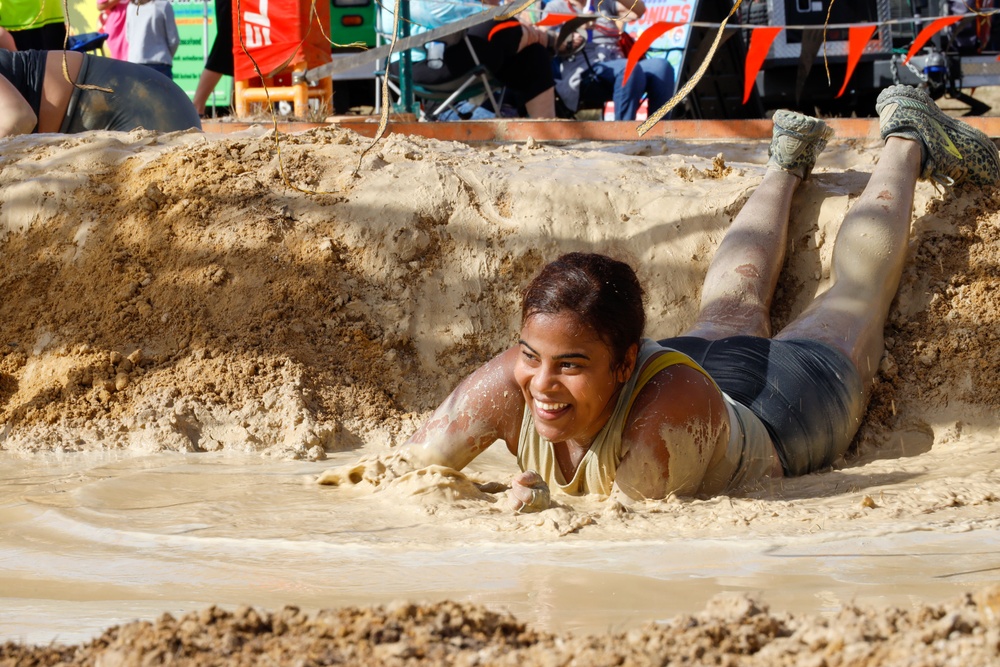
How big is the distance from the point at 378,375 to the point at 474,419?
123 cm

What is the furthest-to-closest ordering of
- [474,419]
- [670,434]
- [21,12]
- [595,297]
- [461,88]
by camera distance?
[461,88]
[21,12]
[474,419]
[670,434]
[595,297]

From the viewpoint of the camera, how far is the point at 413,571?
2.36 meters

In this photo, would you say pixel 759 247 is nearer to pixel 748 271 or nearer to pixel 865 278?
pixel 748 271

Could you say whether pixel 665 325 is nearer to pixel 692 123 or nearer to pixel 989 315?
pixel 989 315

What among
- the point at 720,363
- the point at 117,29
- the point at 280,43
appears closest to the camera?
the point at 720,363

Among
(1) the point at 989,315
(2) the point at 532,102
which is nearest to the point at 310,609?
(1) the point at 989,315

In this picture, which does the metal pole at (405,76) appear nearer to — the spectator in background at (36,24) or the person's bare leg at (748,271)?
the spectator in background at (36,24)

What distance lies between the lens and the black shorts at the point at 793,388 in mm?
3516

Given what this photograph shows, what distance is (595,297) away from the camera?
9.21 ft

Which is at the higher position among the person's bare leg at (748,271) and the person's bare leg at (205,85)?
the person's bare leg at (205,85)

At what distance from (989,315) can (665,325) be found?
122cm

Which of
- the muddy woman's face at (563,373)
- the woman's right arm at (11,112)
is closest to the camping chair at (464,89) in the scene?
the woman's right arm at (11,112)

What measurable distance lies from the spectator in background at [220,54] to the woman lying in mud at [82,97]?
201cm

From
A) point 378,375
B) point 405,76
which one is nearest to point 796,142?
point 378,375
